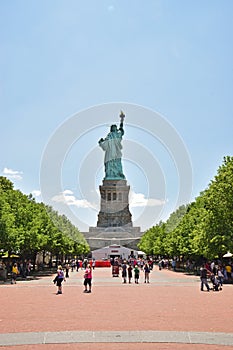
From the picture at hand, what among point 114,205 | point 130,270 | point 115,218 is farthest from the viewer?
point 114,205

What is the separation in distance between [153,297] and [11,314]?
982 cm

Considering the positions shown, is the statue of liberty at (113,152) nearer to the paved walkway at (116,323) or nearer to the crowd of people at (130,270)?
the crowd of people at (130,270)

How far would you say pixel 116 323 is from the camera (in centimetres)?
1716

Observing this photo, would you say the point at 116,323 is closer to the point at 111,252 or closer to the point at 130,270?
the point at 130,270

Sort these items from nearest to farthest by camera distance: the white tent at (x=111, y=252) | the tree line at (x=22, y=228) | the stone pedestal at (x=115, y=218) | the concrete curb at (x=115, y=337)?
the concrete curb at (x=115, y=337)
the tree line at (x=22, y=228)
the white tent at (x=111, y=252)
the stone pedestal at (x=115, y=218)

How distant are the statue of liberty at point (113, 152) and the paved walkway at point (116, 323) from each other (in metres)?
99.6

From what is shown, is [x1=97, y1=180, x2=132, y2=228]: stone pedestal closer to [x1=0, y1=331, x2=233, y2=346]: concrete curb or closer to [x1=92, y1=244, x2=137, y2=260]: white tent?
[x1=92, y1=244, x2=137, y2=260]: white tent

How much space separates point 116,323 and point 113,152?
10938 cm

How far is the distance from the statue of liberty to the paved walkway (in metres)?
99.6

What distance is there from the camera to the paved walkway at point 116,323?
13.7m

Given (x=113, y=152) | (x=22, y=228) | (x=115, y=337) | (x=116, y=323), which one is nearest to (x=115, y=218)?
(x=113, y=152)

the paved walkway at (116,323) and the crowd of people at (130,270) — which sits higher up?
the crowd of people at (130,270)

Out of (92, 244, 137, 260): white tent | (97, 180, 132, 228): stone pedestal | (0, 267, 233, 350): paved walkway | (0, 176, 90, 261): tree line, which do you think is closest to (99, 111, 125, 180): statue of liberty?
(97, 180, 132, 228): stone pedestal

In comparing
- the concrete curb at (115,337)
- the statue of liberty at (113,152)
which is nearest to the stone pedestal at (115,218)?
the statue of liberty at (113,152)
